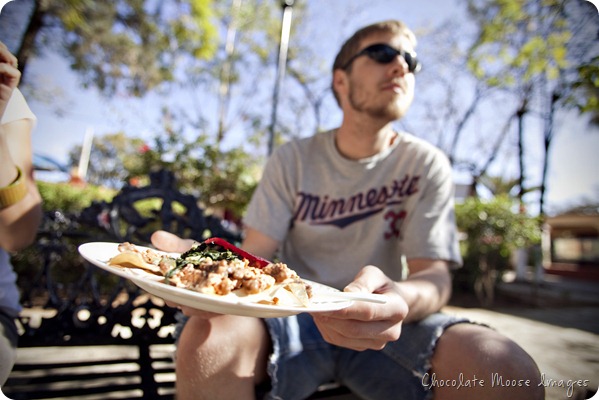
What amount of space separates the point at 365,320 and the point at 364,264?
787mm

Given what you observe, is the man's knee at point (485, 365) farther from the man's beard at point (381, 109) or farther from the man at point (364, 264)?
the man's beard at point (381, 109)

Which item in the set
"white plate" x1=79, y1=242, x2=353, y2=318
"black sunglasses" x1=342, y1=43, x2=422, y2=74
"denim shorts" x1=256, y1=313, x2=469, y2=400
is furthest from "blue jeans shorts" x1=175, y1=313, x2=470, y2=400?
"black sunglasses" x1=342, y1=43, x2=422, y2=74

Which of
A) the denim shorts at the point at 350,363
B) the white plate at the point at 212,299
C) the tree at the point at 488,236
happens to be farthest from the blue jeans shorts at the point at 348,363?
the tree at the point at 488,236

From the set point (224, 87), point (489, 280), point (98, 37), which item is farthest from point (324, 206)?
point (224, 87)

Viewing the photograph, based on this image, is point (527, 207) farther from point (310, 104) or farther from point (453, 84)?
point (310, 104)

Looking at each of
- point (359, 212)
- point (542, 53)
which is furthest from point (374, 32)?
point (542, 53)

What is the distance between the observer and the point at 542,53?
17.4ft

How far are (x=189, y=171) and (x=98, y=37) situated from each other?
2785mm

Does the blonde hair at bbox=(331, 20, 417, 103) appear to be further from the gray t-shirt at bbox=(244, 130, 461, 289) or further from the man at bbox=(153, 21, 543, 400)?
the gray t-shirt at bbox=(244, 130, 461, 289)

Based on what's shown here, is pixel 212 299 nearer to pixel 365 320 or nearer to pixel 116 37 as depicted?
pixel 365 320

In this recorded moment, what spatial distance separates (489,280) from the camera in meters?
7.29

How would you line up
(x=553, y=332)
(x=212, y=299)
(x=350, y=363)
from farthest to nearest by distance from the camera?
(x=553, y=332), (x=350, y=363), (x=212, y=299)

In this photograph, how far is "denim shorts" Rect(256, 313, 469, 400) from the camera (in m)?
1.23

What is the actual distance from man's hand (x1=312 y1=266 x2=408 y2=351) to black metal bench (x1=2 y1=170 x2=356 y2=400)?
680mm
